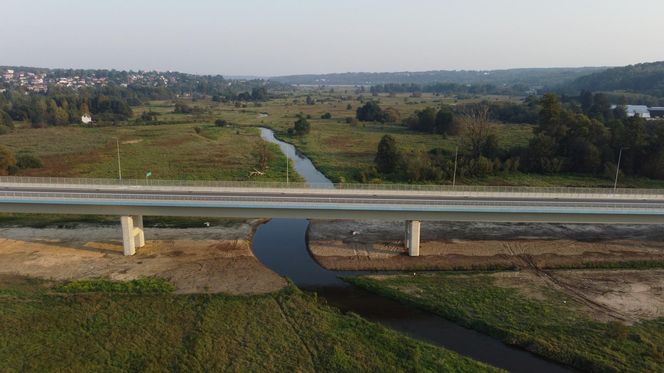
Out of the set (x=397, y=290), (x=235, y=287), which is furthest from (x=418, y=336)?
(x=235, y=287)

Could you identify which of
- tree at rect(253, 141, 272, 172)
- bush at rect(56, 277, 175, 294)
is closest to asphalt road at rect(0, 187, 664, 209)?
bush at rect(56, 277, 175, 294)

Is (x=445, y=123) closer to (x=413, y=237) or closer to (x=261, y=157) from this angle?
(x=261, y=157)

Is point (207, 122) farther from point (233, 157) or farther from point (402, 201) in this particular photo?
point (402, 201)

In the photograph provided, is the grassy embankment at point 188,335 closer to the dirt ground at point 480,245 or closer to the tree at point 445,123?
the dirt ground at point 480,245

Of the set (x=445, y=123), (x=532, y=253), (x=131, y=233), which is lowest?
(x=532, y=253)

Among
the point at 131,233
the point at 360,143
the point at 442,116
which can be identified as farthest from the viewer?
the point at 442,116

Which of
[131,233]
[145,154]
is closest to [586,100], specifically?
[145,154]
